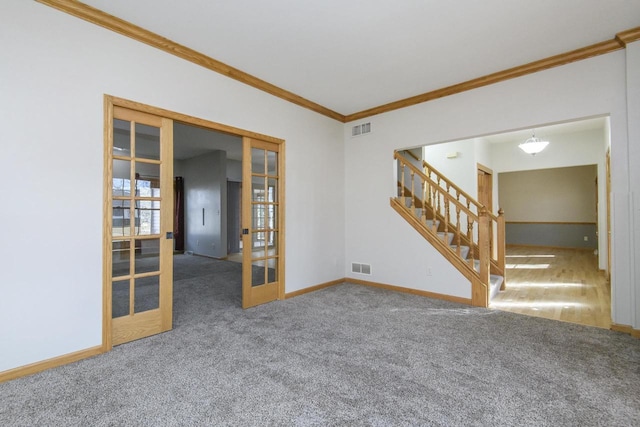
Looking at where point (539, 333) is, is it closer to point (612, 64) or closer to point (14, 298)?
point (612, 64)

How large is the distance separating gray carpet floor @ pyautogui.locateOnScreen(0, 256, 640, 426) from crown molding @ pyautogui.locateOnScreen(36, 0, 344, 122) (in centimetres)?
281

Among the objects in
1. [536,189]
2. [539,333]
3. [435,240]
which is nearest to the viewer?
[539,333]

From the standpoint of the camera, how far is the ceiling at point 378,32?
243 centimetres

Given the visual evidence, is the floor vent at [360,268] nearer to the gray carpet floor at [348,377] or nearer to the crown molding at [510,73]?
the gray carpet floor at [348,377]

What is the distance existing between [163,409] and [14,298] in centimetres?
143

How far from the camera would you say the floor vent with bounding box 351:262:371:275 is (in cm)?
485

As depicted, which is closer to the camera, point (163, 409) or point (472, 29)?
point (163, 409)

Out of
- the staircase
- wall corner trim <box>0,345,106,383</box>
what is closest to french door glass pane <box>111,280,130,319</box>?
wall corner trim <box>0,345,106,383</box>

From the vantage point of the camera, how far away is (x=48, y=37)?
7.48 feet

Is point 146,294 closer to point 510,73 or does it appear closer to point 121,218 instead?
point 121,218

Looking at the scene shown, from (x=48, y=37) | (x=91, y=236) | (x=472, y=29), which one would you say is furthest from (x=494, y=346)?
(x=48, y=37)

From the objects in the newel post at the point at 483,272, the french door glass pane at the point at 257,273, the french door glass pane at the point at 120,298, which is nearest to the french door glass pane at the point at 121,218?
the french door glass pane at the point at 120,298

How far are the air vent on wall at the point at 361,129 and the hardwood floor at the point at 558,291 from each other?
316 centimetres

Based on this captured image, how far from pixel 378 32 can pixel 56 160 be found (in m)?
2.96
